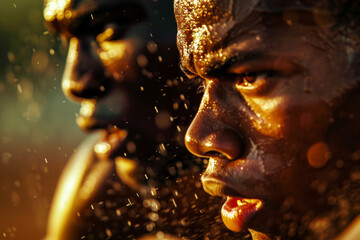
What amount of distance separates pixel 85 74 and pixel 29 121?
Result: 580cm

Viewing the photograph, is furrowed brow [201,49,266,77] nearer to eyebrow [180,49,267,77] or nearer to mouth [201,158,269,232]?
eyebrow [180,49,267,77]

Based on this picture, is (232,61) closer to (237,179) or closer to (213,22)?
(213,22)

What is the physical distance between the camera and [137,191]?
3.95 m

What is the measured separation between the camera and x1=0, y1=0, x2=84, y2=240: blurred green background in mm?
7492

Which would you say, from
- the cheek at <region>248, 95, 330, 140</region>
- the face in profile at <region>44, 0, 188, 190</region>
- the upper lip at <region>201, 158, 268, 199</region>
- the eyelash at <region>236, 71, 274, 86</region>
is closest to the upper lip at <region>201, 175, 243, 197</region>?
the upper lip at <region>201, 158, 268, 199</region>

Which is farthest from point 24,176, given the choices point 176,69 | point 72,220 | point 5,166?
point 176,69

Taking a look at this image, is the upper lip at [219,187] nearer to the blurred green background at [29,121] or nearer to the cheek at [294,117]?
the cheek at [294,117]

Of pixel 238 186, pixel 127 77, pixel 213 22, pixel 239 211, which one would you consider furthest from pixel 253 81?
pixel 127 77

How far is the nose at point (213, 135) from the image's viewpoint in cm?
191

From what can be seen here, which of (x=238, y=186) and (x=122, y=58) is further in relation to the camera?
(x=122, y=58)

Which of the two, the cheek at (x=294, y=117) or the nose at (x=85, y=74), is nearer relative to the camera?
the cheek at (x=294, y=117)

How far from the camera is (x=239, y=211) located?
2.00 m

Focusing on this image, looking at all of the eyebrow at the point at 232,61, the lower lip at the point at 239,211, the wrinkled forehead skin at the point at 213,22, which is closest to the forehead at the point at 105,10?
the wrinkled forehead skin at the point at 213,22

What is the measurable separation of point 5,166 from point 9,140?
0.56 metres
